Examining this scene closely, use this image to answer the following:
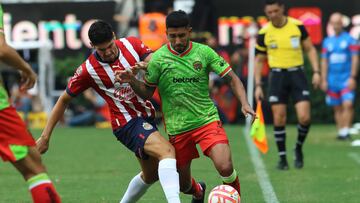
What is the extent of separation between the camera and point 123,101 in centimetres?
876

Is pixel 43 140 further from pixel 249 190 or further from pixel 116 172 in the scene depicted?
pixel 116 172

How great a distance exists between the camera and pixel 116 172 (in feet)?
43.1

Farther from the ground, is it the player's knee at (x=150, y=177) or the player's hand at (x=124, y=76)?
the player's hand at (x=124, y=76)

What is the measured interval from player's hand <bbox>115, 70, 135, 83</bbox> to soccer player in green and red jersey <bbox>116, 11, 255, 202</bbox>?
0.34 m

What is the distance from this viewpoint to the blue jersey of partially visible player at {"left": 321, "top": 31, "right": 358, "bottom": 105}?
18.4 m

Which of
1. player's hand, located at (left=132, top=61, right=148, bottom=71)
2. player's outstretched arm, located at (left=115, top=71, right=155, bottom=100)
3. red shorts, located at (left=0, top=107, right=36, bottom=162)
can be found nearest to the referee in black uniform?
player's outstretched arm, located at (left=115, top=71, right=155, bottom=100)

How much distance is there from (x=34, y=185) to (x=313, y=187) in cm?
490

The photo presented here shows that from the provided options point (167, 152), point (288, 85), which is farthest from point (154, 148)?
point (288, 85)

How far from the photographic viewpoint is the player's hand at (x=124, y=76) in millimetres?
8172

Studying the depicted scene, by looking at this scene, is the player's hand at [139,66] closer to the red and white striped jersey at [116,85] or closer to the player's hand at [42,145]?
the red and white striped jersey at [116,85]

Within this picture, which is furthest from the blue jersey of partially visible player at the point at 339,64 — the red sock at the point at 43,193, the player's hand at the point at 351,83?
the red sock at the point at 43,193

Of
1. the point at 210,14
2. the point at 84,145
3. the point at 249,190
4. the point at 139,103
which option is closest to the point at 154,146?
the point at 139,103

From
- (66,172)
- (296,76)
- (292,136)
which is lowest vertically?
(292,136)

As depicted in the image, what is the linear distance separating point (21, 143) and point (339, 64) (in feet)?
41.2
